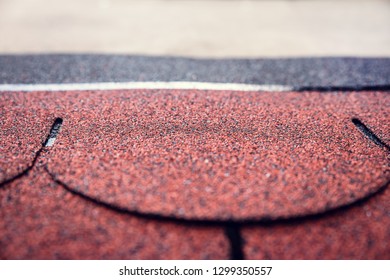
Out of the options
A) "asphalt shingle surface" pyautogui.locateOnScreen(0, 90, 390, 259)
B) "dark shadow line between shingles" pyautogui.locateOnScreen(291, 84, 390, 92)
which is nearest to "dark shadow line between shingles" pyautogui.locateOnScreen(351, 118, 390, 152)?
"asphalt shingle surface" pyautogui.locateOnScreen(0, 90, 390, 259)

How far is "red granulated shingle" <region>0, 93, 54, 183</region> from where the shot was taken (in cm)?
227

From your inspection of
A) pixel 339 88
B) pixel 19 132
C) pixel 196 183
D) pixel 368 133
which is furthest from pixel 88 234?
pixel 339 88

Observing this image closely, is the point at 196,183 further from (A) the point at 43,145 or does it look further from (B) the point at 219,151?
(A) the point at 43,145

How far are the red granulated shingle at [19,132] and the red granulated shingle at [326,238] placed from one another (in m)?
1.67

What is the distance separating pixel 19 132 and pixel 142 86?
1.21 metres

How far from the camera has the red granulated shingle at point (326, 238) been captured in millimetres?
1771

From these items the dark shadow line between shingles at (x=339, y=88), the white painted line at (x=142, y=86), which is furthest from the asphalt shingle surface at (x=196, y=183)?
the dark shadow line between shingles at (x=339, y=88)

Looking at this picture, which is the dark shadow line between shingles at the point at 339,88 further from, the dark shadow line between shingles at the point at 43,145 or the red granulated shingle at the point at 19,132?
the red granulated shingle at the point at 19,132

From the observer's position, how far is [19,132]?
2.57 m

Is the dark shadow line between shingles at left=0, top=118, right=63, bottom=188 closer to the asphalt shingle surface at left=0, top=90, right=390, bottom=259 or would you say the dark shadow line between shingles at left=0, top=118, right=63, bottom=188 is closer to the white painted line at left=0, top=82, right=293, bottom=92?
the asphalt shingle surface at left=0, top=90, right=390, bottom=259

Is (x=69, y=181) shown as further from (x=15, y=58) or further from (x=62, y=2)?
(x=62, y=2)

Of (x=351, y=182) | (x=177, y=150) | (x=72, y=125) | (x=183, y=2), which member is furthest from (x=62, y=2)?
(x=351, y=182)

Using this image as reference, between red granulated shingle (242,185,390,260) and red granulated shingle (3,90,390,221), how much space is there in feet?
0.29

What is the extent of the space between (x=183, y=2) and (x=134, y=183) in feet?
15.6
